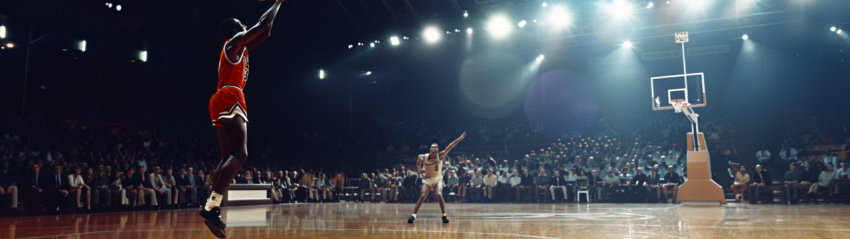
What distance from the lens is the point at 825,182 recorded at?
14047mm

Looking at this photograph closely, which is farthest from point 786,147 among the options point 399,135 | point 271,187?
point 271,187

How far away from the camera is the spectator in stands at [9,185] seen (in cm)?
1048

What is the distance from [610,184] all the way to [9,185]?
15.2 metres

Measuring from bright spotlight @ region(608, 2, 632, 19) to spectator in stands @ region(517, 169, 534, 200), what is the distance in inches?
224

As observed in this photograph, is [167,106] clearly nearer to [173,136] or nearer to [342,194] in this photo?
[173,136]

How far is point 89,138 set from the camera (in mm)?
15078

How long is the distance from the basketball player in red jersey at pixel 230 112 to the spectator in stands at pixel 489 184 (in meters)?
14.3

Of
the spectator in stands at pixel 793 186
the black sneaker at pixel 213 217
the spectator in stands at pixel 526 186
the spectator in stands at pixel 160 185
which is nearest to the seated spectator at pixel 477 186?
the spectator in stands at pixel 526 186

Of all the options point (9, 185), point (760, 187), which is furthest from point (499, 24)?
point (9, 185)

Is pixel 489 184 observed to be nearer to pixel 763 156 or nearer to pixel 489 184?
pixel 489 184

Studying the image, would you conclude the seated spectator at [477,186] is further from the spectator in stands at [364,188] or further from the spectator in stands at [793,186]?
the spectator in stands at [793,186]

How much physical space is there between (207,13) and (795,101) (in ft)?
70.8

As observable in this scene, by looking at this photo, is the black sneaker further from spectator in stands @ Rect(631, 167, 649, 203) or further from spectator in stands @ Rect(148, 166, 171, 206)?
spectator in stands @ Rect(631, 167, 649, 203)

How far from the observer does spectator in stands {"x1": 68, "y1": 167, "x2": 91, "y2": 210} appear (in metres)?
11.3
